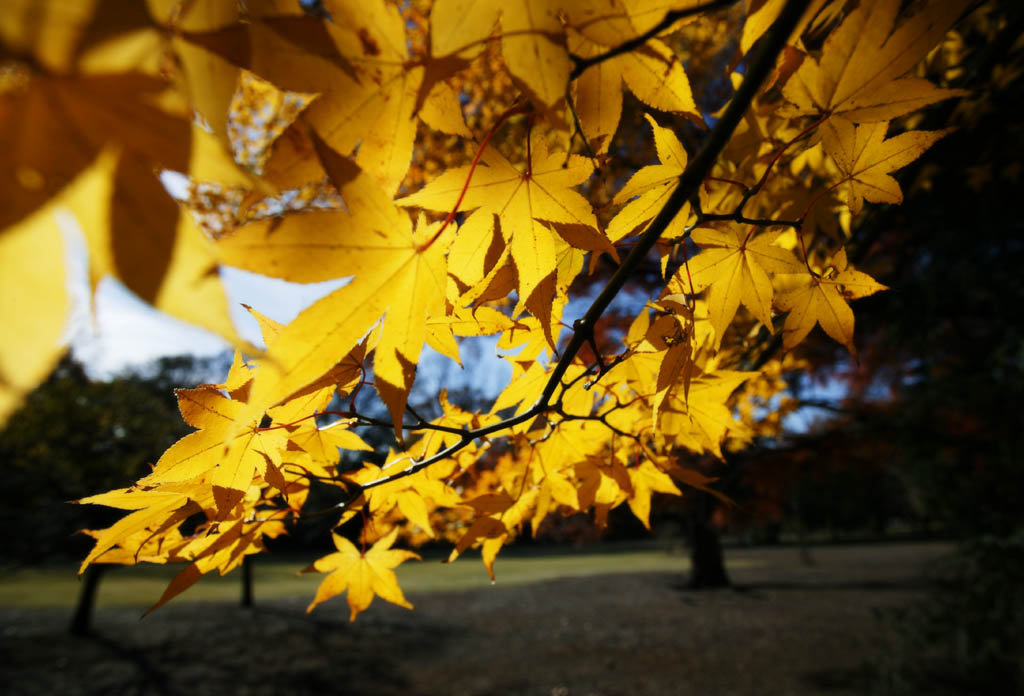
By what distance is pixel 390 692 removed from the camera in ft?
15.8

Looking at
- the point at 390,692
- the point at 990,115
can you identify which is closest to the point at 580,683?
the point at 390,692

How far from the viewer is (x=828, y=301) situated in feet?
1.97

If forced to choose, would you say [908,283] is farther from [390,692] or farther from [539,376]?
[390,692]

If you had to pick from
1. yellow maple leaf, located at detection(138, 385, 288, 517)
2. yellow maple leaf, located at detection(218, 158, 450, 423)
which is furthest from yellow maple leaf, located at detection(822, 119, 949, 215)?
yellow maple leaf, located at detection(138, 385, 288, 517)

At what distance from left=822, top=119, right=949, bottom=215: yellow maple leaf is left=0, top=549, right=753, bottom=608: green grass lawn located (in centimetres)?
918

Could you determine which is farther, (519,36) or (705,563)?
(705,563)

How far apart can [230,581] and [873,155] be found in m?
15.3

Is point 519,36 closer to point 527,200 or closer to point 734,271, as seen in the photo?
point 527,200

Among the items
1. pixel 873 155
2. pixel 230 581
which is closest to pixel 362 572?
pixel 873 155

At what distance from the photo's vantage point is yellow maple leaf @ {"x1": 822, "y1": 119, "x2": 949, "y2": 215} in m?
0.48

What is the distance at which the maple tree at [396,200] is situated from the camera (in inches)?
8.1

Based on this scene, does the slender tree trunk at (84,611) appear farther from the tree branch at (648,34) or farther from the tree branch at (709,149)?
the tree branch at (648,34)

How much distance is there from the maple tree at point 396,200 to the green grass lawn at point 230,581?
8.70 meters

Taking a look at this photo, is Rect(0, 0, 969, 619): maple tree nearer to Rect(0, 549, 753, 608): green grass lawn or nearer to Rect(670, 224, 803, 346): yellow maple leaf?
Rect(670, 224, 803, 346): yellow maple leaf
